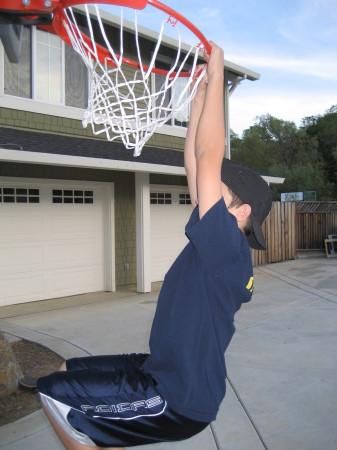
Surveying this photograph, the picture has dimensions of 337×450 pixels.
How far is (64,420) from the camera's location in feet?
5.71

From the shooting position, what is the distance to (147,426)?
1.75m

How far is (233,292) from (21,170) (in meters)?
6.83

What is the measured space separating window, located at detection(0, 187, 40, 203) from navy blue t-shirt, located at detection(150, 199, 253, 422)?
21.7ft

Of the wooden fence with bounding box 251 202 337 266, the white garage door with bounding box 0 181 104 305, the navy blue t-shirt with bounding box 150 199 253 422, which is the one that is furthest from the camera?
the wooden fence with bounding box 251 202 337 266

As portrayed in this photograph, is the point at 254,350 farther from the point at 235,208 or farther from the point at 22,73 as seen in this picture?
the point at 22,73

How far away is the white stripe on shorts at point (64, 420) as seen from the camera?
173 centimetres

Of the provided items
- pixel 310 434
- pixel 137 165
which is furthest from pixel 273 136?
pixel 310 434

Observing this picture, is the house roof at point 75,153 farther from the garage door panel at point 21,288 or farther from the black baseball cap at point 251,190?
the black baseball cap at point 251,190

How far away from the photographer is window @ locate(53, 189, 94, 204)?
27.8 ft

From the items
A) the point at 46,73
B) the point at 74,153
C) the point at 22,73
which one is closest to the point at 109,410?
the point at 74,153

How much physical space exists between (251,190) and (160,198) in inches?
341

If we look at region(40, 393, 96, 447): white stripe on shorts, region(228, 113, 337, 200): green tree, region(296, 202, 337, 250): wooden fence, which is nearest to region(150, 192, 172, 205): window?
region(296, 202, 337, 250): wooden fence

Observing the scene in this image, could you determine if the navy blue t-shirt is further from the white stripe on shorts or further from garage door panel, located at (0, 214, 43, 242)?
garage door panel, located at (0, 214, 43, 242)

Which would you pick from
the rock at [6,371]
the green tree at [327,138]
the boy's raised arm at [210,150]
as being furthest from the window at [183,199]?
the green tree at [327,138]
